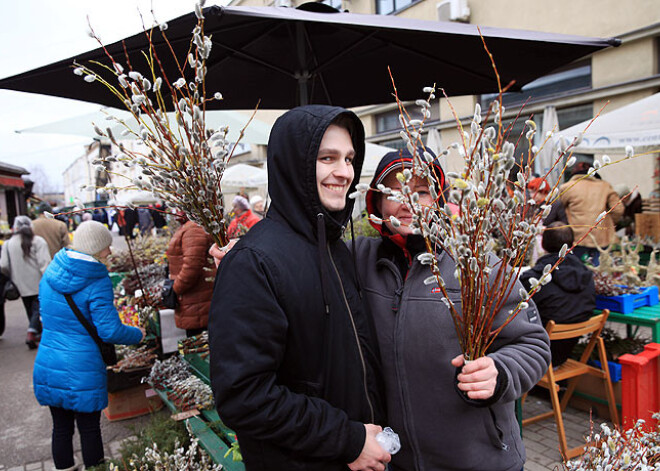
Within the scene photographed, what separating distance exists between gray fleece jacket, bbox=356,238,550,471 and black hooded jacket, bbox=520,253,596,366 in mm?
1914

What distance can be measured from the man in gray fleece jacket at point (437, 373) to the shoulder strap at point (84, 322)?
2.22m

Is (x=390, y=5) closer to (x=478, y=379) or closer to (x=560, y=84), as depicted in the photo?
(x=560, y=84)

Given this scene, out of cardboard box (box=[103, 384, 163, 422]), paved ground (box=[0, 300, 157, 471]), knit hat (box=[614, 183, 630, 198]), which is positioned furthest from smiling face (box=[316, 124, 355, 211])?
knit hat (box=[614, 183, 630, 198])

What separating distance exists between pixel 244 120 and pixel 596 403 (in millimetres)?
4842

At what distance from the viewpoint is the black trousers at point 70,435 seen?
3062 millimetres

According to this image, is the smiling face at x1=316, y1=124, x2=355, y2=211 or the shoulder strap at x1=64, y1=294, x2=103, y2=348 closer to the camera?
the smiling face at x1=316, y1=124, x2=355, y2=211

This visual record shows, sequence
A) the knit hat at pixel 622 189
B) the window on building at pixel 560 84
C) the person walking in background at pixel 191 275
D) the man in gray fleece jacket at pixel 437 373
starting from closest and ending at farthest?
the man in gray fleece jacket at pixel 437 373
the person walking in background at pixel 191 275
the knit hat at pixel 622 189
the window on building at pixel 560 84

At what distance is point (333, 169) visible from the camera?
1.46 m

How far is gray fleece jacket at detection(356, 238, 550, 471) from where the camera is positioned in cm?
159

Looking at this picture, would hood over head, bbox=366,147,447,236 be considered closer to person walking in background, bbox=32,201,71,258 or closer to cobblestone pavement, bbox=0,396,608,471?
cobblestone pavement, bbox=0,396,608,471

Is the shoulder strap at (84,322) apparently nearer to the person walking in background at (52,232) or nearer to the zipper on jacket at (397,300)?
the zipper on jacket at (397,300)

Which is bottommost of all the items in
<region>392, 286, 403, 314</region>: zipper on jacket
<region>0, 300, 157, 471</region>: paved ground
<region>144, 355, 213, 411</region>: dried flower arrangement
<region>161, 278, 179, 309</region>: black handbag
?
<region>0, 300, 157, 471</region>: paved ground

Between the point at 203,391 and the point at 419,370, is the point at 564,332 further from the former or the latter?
→ the point at 203,391

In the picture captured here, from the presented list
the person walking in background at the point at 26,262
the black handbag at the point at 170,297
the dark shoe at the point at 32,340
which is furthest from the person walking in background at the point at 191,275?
the dark shoe at the point at 32,340
